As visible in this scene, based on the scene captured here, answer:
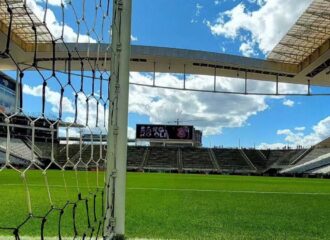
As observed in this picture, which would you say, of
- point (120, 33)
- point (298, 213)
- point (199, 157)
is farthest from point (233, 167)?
point (120, 33)

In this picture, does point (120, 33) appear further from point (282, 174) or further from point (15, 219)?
point (282, 174)

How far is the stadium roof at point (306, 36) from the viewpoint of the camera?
58.6 feet

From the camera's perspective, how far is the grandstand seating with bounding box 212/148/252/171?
45.3 m

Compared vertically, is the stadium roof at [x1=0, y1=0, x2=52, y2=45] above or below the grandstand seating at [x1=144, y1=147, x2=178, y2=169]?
above

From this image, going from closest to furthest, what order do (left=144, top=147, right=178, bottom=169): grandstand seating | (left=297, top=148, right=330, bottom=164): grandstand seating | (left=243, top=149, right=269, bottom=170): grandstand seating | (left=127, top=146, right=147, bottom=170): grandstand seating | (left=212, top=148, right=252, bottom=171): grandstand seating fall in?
(left=297, top=148, right=330, bottom=164): grandstand seating → (left=212, top=148, right=252, bottom=171): grandstand seating → (left=243, top=149, right=269, bottom=170): grandstand seating → (left=127, top=146, right=147, bottom=170): grandstand seating → (left=144, top=147, right=178, bottom=169): grandstand seating

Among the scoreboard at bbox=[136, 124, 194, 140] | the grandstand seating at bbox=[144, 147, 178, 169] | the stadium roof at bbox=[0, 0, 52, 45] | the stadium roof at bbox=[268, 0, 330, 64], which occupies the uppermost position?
the stadium roof at bbox=[268, 0, 330, 64]

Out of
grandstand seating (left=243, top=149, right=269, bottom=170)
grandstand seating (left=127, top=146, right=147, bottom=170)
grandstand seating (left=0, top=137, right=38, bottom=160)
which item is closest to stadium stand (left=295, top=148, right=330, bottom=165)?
grandstand seating (left=243, top=149, right=269, bottom=170)

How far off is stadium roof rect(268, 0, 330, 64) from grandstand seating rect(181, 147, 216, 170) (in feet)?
77.8

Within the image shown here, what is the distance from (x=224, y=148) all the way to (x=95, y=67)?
48350 mm

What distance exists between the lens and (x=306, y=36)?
20.6 metres

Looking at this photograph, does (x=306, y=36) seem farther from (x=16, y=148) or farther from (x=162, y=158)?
(x=162, y=158)

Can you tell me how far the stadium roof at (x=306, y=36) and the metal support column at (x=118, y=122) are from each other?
1546cm

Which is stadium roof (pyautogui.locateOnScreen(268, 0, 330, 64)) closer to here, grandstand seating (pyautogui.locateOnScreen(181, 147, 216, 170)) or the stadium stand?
the stadium stand

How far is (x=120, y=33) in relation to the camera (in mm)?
3014
